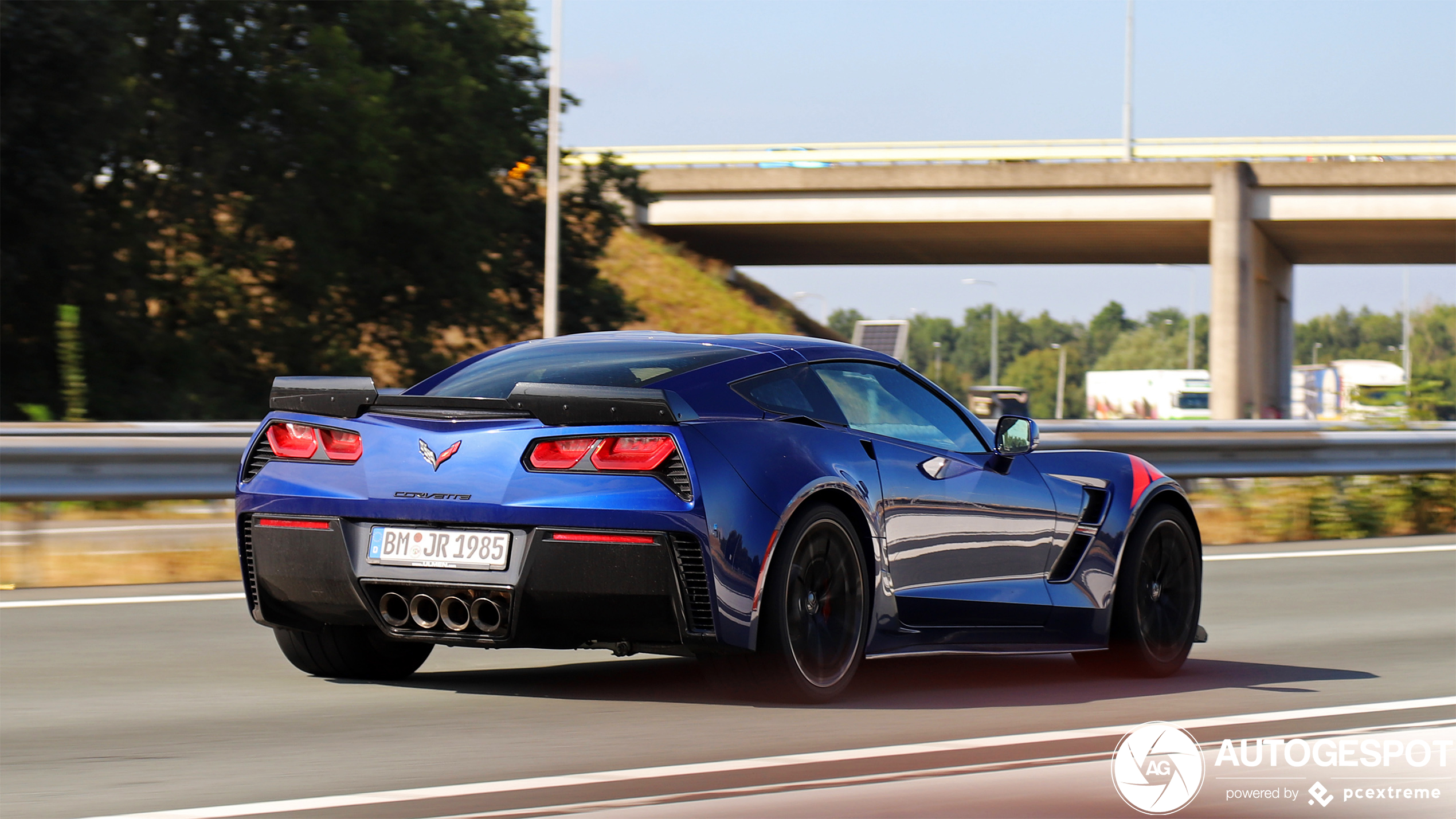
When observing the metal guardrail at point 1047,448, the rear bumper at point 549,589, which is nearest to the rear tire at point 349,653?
the rear bumper at point 549,589

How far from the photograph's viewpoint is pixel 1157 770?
5.07 metres

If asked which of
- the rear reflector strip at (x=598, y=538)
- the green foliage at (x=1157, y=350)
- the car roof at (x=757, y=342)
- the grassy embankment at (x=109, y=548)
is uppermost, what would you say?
the green foliage at (x=1157, y=350)

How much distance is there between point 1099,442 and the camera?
14367 millimetres

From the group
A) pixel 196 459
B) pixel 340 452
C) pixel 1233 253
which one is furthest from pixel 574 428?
pixel 1233 253

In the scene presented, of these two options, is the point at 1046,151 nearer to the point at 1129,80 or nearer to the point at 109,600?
the point at 1129,80

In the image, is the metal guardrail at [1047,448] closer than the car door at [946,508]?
No

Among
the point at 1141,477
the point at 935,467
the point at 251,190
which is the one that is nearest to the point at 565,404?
the point at 935,467

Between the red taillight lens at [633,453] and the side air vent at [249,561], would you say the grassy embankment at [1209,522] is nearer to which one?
the side air vent at [249,561]

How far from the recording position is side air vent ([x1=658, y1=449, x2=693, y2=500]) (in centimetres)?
547

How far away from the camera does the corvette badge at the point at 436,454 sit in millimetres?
5645

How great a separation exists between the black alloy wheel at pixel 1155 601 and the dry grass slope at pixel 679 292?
3719cm

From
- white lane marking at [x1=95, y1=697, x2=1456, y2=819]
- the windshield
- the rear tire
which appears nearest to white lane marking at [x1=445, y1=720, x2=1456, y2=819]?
white lane marking at [x1=95, y1=697, x2=1456, y2=819]

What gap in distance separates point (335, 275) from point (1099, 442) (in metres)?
19.3

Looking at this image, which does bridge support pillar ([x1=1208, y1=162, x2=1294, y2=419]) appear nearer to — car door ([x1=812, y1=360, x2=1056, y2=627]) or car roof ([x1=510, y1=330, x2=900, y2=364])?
car door ([x1=812, y1=360, x2=1056, y2=627])
